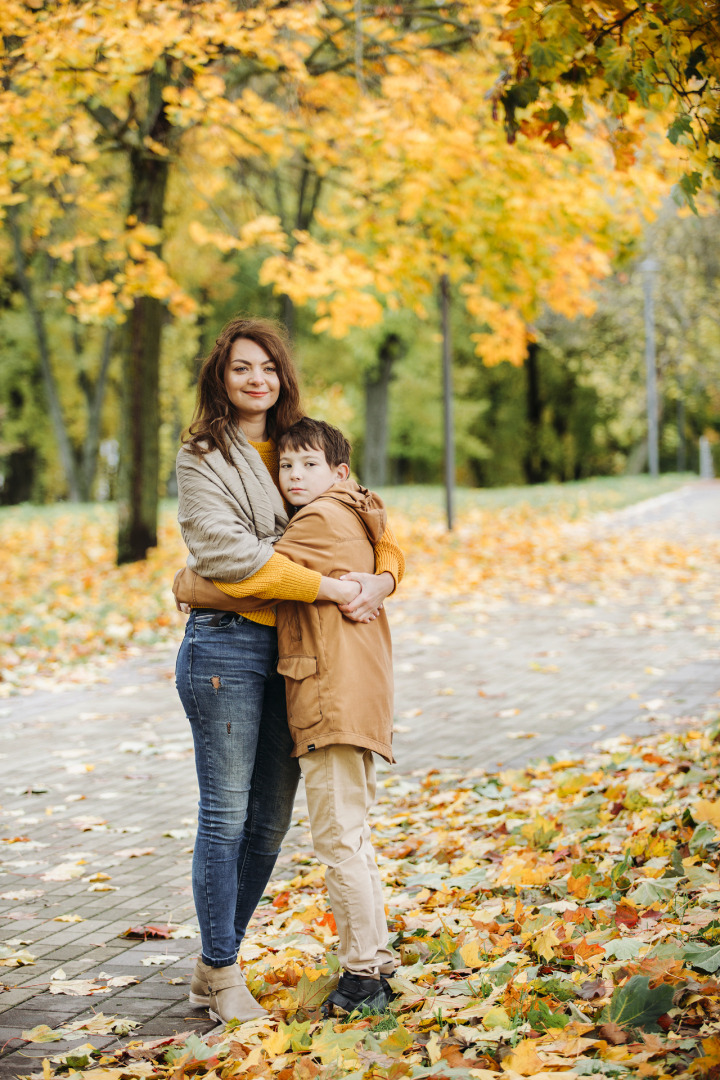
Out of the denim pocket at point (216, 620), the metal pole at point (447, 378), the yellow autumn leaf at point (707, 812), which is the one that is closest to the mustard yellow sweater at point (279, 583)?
the denim pocket at point (216, 620)

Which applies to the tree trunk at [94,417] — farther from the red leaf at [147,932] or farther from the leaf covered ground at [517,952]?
the red leaf at [147,932]

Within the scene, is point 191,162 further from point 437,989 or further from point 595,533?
point 437,989

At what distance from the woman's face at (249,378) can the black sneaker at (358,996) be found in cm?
169

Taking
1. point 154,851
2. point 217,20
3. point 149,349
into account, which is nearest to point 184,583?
point 154,851

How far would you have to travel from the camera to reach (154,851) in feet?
15.4

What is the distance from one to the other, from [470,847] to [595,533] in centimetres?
1256

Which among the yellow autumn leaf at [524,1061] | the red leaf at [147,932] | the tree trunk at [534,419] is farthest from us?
the tree trunk at [534,419]

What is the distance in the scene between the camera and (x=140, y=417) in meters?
13.1

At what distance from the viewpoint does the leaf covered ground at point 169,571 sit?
31.0 ft

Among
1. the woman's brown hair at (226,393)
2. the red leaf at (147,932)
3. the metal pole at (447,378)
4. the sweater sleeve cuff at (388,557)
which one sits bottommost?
the red leaf at (147,932)

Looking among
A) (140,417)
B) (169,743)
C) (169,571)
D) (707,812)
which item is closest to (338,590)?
(707,812)

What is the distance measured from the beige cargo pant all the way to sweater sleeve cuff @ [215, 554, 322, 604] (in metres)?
0.45

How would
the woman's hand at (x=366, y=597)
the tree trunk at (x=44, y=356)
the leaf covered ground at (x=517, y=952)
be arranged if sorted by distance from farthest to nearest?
the tree trunk at (x=44, y=356) → the woman's hand at (x=366, y=597) → the leaf covered ground at (x=517, y=952)

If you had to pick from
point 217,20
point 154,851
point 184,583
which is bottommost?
point 154,851
